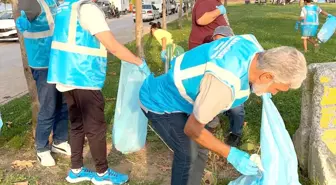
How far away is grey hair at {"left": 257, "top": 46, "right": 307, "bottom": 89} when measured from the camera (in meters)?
1.93

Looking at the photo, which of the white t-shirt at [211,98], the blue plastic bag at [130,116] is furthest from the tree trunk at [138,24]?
the white t-shirt at [211,98]

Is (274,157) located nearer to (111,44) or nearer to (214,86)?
(214,86)

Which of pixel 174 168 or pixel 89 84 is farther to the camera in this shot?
pixel 89 84

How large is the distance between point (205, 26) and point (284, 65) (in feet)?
7.34

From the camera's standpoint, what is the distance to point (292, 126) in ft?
14.2

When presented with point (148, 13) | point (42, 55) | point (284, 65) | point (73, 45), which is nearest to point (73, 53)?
point (73, 45)

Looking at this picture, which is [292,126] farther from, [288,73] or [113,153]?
[288,73]

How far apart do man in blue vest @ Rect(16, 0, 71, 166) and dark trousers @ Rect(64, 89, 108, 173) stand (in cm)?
41

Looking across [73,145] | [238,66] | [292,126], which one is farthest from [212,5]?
[238,66]

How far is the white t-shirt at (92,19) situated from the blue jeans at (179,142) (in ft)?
2.47

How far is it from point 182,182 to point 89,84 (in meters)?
1.05

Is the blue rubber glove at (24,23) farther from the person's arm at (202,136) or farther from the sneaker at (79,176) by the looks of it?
the person's arm at (202,136)

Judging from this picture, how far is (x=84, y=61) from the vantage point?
120 inches

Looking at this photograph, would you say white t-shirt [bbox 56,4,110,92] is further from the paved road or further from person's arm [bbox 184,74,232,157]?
the paved road
